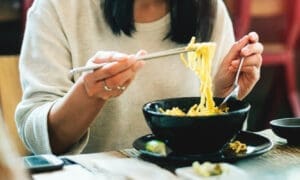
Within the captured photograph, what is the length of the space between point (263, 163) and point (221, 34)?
624mm

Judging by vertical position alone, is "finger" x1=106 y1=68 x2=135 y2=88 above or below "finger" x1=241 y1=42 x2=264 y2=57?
below

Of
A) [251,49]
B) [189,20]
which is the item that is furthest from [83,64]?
[251,49]

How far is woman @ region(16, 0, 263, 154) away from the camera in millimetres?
1477

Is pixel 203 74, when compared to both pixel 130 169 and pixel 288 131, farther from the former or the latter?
pixel 130 169

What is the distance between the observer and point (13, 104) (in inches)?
79.9

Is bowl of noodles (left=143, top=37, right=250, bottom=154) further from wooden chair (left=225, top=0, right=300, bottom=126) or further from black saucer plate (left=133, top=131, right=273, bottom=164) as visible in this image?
wooden chair (left=225, top=0, right=300, bottom=126)

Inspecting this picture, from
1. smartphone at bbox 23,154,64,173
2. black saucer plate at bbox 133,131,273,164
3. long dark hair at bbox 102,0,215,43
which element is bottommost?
black saucer plate at bbox 133,131,273,164

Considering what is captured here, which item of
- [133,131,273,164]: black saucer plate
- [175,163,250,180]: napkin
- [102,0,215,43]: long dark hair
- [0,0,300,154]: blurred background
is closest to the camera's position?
[175,163,250,180]: napkin

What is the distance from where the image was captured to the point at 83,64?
63.8 inches

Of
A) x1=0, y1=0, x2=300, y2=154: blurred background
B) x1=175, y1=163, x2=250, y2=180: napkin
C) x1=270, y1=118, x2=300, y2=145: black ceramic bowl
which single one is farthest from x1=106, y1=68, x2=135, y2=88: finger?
x1=0, y1=0, x2=300, y2=154: blurred background

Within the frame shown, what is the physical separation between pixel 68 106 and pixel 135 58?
247mm

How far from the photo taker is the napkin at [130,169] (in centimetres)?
112

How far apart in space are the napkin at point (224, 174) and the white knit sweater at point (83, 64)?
0.43 m

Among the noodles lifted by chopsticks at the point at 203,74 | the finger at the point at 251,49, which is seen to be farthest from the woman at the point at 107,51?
the noodles lifted by chopsticks at the point at 203,74
